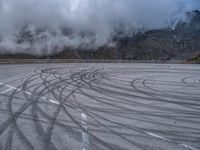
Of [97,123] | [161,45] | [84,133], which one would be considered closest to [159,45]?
[161,45]

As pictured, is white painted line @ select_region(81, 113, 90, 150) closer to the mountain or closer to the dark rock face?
the mountain

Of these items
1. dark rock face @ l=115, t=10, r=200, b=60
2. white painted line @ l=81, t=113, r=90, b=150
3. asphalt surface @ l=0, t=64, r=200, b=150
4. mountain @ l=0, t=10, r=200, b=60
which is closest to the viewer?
white painted line @ l=81, t=113, r=90, b=150

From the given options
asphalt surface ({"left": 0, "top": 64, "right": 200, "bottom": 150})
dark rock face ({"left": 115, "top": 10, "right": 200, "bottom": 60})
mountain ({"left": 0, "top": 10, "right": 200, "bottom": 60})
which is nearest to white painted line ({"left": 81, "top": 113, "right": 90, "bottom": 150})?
asphalt surface ({"left": 0, "top": 64, "right": 200, "bottom": 150})

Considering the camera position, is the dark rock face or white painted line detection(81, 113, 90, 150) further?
the dark rock face

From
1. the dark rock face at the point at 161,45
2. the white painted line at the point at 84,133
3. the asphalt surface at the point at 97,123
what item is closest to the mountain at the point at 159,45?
the dark rock face at the point at 161,45

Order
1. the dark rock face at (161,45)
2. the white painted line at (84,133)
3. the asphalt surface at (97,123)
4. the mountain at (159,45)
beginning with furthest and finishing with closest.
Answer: the dark rock face at (161,45), the mountain at (159,45), the asphalt surface at (97,123), the white painted line at (84,133)

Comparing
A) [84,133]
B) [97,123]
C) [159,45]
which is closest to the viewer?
[84,133]

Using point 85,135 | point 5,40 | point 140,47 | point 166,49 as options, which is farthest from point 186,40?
point 85,135

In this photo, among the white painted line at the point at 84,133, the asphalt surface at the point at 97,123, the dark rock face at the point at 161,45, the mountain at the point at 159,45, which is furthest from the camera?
the dark rock face at the point at 161,45

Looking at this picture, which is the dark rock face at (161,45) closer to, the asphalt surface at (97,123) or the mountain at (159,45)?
the mountain at (159,45)

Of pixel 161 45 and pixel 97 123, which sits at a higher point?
pixel 161 45

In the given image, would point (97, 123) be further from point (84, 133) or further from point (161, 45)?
point (161, 45)

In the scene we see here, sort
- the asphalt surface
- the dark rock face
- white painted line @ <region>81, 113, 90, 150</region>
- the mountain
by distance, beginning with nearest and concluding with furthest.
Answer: white painted line @ <region>81, 113, 90, 150</region>
the asphalt surface
the mountain
the dark rock face

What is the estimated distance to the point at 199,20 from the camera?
9475 cm
